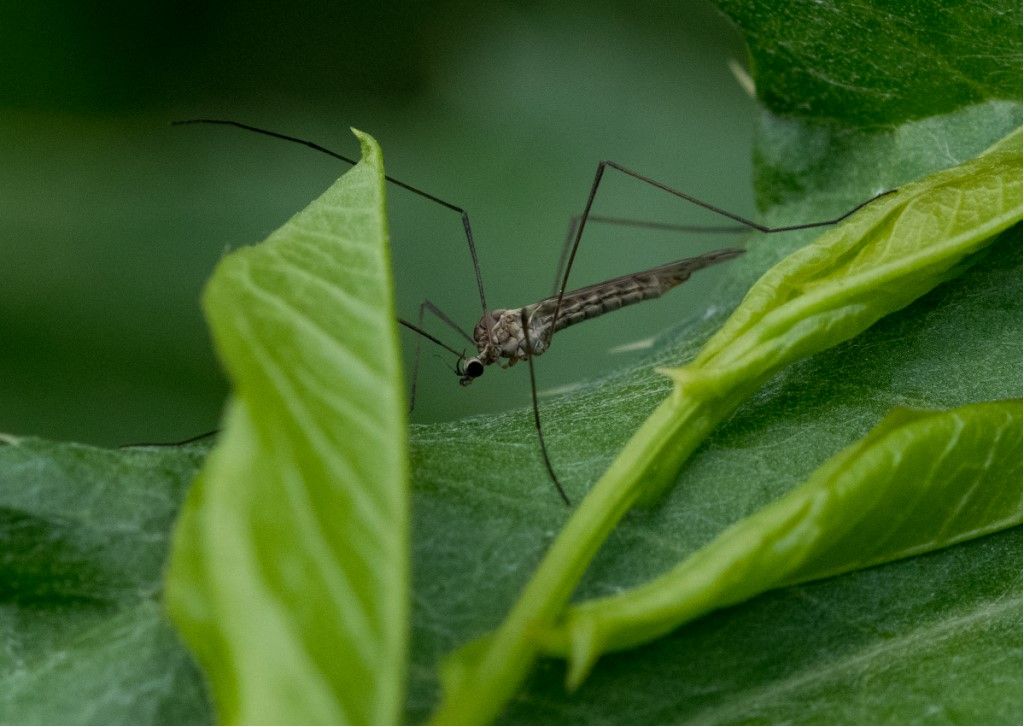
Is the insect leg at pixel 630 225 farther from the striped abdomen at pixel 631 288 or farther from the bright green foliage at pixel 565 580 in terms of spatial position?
the bright green foliage at pixel 565 580

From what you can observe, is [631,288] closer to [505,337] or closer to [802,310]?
[505,337]

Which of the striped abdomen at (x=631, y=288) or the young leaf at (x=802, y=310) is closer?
the young leaf at (x=802, y=310)

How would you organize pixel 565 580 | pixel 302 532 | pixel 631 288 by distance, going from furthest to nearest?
pixel 631 288 < pixel 565 580 < pixel 302 532

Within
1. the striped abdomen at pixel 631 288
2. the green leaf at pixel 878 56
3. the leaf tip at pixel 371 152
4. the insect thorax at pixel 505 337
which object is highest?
the green leaf at pixel 878 56

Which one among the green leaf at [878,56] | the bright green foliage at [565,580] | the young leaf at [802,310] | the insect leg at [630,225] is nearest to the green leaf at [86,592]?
the bright green foliage at [565,580]

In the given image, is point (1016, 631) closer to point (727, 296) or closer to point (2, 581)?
point (727, 296)

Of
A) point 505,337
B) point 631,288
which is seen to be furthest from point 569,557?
point 631,288

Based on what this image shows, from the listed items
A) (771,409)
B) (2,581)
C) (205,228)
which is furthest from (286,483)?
(205,228)
